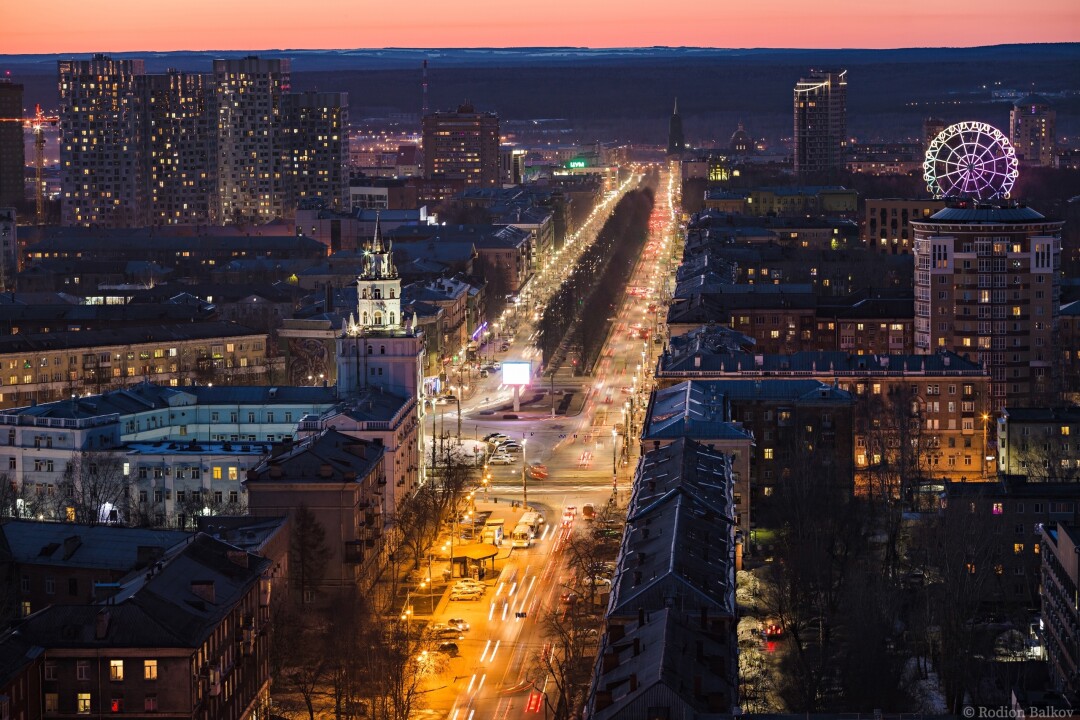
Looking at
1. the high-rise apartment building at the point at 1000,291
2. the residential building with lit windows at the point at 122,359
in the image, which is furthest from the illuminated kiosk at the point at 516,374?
the high-rise apartment building at the point at 1000,291

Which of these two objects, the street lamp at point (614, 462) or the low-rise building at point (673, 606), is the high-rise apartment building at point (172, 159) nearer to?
the street lamp at point (614, 462)

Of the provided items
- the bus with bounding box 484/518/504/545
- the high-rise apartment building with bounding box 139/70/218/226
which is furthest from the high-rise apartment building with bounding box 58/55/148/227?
the bus with bounding box 484/518/504/545

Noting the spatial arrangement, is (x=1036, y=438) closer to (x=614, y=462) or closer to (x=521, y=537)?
(x=614, y=462)

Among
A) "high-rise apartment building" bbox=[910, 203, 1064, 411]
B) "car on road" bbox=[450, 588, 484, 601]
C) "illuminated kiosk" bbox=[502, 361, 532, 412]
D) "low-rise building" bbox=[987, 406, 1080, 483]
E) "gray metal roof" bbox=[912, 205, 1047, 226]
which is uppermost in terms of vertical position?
"gray metal roof" bbox=[912, 205, 1047, 226]

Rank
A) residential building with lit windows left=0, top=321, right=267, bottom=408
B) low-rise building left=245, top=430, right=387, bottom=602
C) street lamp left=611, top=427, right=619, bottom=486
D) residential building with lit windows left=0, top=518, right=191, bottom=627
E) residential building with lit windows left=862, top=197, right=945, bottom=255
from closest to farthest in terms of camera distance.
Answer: residential building with lit windows left=0, top=518, right=191, bottom=627, low-rise building left=245, top=430, right=387, bottom=602, street lamp left=611, top=427, right=619, bottom=486, residential building with lit windows left=0, top=321, right=267, bottom=408, residential building with lit windows left=862, top=197, right=945, bottom=255

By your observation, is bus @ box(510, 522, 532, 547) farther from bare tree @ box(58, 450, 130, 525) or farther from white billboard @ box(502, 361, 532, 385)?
white billboard @ box(502, 361, 532, 385)

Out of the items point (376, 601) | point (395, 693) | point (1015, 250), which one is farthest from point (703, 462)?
point (1015, 250)
